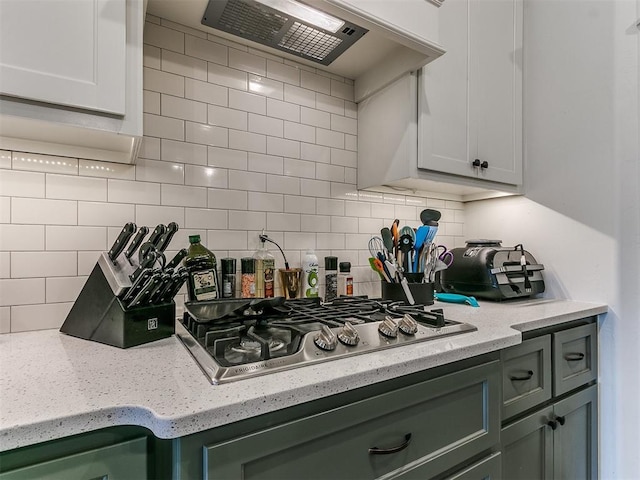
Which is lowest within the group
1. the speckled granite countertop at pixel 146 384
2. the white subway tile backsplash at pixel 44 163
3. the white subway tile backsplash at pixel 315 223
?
the speckled granite countertop at pixel 146 384

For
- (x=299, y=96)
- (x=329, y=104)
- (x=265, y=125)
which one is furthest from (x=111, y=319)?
(x=329, y=104)

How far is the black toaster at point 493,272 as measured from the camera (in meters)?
1.52

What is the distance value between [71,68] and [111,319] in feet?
1.91

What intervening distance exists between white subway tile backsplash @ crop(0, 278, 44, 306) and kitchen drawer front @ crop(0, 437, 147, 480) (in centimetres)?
67

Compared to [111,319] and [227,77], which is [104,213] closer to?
[111,319]

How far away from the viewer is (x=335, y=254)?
5.24 ft

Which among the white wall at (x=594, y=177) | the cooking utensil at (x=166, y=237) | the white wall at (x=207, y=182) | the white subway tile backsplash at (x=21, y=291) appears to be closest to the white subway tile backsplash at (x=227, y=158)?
the white wall at (x=207, y=182)

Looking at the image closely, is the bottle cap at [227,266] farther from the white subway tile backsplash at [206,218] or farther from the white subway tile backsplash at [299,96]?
the white subway tile backsplash at [299,96]

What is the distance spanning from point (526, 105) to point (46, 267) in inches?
82.4

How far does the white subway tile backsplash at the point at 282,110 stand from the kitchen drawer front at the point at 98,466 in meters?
1.22

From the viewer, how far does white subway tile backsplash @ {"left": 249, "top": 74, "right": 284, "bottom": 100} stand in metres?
1.41

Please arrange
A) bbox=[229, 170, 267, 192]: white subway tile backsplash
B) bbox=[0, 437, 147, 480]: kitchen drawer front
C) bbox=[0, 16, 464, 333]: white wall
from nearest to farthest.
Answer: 1. bbox=[0, 437, 147, 480]: kitchen drawer front
2. bbox=[0, 16, 464, 333]: white wall
3. bbox=[229, 170, 267, 192]: white subway tile backsplash

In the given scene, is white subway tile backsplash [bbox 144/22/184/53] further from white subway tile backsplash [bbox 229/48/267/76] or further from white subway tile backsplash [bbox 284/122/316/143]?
white subway tile backsplash [bbox 284/122/316/143]

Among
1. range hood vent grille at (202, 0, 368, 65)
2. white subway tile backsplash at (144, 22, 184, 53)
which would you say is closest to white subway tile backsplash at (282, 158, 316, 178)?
range hood vent grille at (202, 0, 368, 65)
